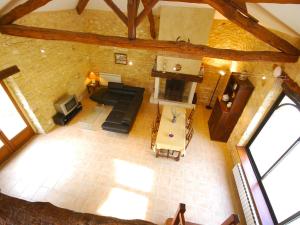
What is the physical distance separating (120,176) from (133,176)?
328mm

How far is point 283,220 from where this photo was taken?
2.70 m

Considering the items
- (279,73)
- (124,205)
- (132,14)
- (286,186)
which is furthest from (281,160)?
(132,14)

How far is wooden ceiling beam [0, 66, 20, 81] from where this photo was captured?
12.0 ft

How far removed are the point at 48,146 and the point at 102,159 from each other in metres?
1.70

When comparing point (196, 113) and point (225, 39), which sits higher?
point (225, 39)

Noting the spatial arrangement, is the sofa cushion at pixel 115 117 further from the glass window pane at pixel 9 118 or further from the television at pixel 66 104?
the glass window pane at pixel 9 118

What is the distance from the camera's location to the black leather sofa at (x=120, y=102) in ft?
17.2

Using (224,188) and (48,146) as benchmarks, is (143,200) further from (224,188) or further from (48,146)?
(48,146)

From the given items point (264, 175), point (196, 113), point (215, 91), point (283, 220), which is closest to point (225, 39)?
Answer: point (215, 91)

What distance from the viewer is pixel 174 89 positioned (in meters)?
6.68

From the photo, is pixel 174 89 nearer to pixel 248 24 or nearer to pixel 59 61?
pixel 248 24

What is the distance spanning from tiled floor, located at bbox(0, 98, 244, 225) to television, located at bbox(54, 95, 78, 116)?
2.10ft

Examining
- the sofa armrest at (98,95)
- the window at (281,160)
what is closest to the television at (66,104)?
the sofa armrest at (98,95)

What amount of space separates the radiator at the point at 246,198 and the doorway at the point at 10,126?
591cm
